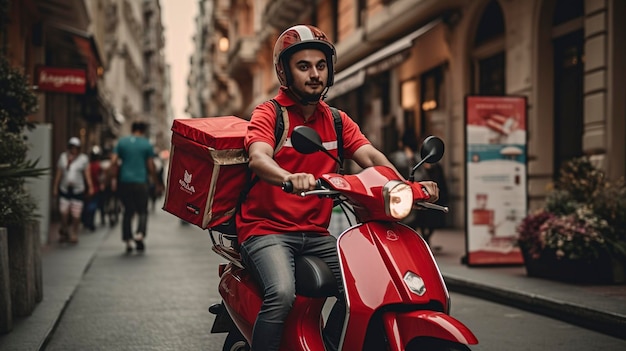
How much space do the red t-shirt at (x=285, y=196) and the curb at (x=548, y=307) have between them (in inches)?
133

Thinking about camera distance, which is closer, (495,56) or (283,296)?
(283,296)

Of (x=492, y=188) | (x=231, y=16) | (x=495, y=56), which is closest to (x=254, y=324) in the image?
(x=492, y=188)

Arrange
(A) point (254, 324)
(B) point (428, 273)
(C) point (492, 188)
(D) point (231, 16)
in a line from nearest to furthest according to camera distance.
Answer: (B) point (428, 273) → (A) point (254, 324) → (C) point (492, 188) → (D) point (231, 16)

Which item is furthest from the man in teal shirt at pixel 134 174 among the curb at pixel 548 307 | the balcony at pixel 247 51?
the balcony at pixel 247 51

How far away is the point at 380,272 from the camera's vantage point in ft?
10.6

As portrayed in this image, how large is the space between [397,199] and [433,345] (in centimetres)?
57

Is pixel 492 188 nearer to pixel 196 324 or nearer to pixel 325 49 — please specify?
pixel 196 324

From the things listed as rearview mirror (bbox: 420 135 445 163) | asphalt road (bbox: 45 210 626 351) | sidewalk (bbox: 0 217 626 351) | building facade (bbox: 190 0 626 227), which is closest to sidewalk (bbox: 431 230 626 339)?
sidewalk (bbox: 0 217 626 351)

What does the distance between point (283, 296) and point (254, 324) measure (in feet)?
0.87

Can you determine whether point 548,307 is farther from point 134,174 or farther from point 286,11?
point 286,11

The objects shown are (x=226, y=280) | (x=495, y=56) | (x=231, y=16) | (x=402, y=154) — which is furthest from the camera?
(x=231, y=16)

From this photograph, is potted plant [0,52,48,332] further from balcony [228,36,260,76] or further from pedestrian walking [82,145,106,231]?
balcony [228,36,260,76]

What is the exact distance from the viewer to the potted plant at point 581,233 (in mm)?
8203

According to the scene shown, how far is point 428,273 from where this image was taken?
327 cm
